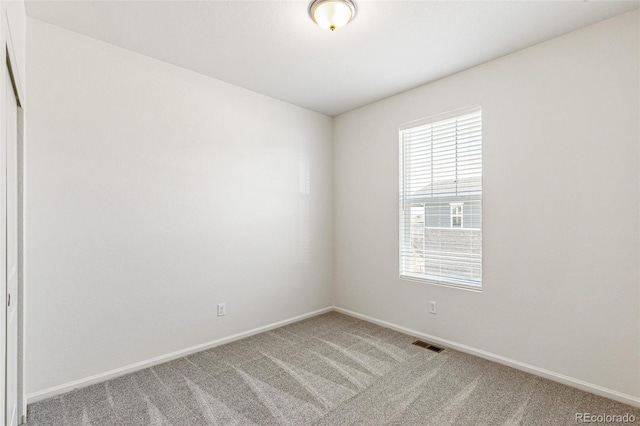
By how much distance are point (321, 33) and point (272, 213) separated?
196 centimetres

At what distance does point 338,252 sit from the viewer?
14.4 ft

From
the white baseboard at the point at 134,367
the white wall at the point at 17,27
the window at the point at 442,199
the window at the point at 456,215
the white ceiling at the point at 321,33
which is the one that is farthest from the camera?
the window at the point at 456,215

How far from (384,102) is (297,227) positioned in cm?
183

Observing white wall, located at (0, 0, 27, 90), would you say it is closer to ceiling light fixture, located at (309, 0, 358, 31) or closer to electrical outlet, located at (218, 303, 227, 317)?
ceiling light fixture, located at (309, 0, 358, 31)

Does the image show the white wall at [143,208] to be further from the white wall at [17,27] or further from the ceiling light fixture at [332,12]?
the ceiling light fixture at [332,12]

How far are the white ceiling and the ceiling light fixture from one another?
0.22 ft

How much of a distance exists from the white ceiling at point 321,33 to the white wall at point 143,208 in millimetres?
275

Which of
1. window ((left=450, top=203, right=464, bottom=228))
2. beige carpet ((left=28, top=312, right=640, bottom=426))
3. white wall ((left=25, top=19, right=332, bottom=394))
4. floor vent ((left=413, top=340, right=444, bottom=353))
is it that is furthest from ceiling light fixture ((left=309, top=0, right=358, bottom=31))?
floor vent ((left=413, top=340, right=444, bottom=353))

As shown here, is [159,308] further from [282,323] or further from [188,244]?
[282,323]

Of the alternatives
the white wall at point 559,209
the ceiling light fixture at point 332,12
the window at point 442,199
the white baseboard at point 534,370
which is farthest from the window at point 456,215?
the ceiling light fixture at point 332,12

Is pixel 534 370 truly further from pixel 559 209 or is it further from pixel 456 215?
pixel 456 215

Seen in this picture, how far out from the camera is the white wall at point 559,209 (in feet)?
7.38

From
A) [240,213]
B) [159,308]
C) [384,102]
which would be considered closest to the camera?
[159,308]

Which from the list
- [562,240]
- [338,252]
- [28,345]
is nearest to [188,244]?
[28,345]
